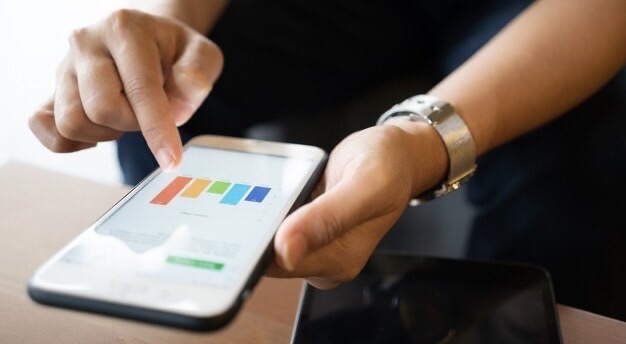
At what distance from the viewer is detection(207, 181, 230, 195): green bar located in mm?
389

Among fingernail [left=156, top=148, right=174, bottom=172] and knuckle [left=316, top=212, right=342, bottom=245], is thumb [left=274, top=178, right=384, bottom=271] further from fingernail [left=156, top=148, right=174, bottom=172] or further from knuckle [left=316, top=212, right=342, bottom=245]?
fingernail [left=156, top=148, right=174, bottom=172]

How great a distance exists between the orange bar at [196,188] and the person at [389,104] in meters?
0.02

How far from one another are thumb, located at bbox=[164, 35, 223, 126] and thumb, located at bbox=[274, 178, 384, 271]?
189mm

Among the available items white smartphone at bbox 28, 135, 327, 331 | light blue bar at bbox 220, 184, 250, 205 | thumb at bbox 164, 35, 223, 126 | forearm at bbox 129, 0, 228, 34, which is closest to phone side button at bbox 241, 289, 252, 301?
white smartphone at bbox 28, 135, 327, 331

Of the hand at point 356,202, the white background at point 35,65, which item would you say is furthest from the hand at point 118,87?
the white background at point 35,65

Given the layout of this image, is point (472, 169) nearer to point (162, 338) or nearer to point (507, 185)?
point (507, 185)

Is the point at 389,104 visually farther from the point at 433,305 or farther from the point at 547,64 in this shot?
the point at 433,305

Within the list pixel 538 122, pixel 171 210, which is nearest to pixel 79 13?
pixel 171 210

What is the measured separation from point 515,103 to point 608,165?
0.11m

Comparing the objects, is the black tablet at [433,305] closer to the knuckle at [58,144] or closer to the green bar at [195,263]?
the green bar at [195,263]

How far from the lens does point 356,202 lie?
310 millimetres

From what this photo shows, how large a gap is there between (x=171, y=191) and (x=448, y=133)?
221 mm

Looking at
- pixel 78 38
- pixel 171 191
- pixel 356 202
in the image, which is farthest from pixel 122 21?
pixel 356 202

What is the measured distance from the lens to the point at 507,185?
0.57 meters
